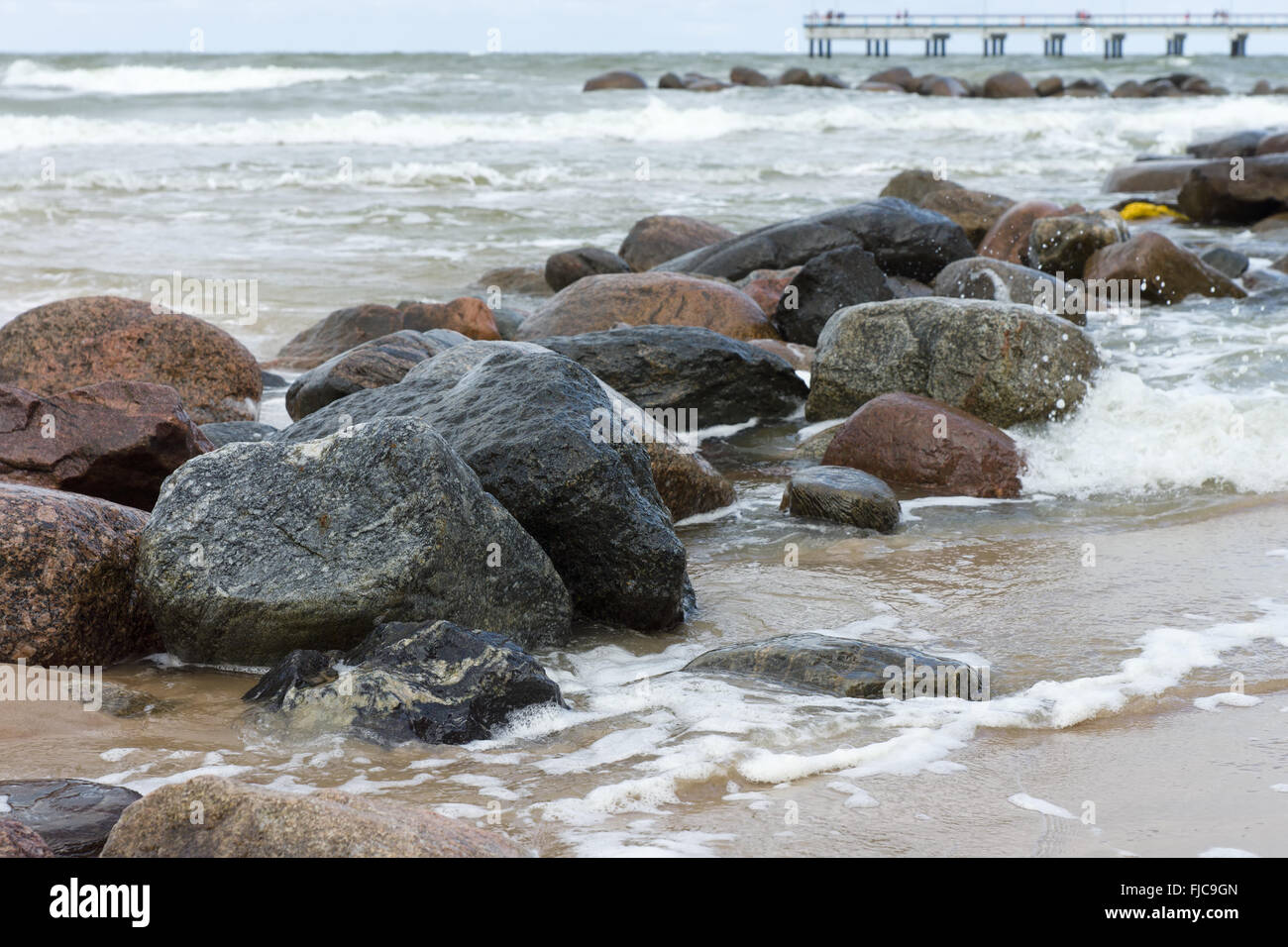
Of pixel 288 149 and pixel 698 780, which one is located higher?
pixel 288 149

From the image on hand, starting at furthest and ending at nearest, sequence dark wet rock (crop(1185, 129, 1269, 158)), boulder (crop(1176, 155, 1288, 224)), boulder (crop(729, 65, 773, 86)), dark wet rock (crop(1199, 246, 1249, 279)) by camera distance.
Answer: boulder (crop(729, 65, 773, 86)) < dark wet rock (crop(1185, 129, 1269, 158)) < boulder (crop(1176, 155, 1288, 224)) < dark wet rock (crop(1199, 246, 1249, 279))

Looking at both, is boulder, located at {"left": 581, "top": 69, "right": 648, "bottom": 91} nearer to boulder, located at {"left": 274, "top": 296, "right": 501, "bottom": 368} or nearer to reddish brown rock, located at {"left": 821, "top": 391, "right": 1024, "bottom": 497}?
boulder, located at {"left": 274, "top": 296, "right": 501, "bottom": 368}

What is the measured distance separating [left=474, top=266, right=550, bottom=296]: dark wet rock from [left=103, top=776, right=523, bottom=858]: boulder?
8915 millimetres

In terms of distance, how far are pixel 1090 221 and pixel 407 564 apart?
899cm

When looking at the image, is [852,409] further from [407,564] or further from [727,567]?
[407,564]

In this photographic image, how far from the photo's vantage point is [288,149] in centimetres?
2409

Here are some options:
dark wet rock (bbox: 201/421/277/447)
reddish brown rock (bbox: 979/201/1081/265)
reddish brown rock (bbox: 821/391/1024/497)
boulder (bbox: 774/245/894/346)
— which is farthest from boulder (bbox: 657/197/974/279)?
dark wet rock (bbox: 201/421/277/447)

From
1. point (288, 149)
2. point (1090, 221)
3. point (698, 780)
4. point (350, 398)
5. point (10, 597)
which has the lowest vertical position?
point (698, 780)

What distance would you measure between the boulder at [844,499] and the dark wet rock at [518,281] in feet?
19.2

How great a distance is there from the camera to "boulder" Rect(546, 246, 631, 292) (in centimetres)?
1095

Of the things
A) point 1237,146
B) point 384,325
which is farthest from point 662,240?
point 1237,146

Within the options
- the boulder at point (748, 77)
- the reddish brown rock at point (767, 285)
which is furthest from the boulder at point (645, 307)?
the boulder at point (748, 77)
